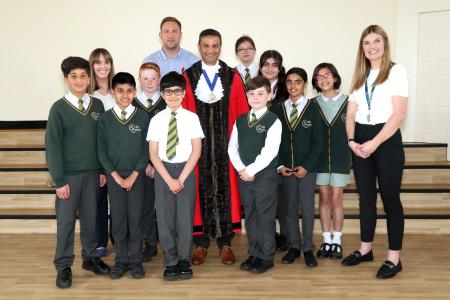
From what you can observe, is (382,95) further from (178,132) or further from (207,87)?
(178,132)

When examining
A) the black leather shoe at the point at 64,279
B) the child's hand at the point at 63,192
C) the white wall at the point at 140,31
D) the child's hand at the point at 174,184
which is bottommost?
the black leather shoe at the point at 64,279

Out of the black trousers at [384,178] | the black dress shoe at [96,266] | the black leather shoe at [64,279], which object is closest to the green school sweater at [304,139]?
the black trousers at [384,178]

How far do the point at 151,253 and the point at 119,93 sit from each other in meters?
1.25

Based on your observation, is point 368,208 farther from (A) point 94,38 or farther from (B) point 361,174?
(A) point 94,38

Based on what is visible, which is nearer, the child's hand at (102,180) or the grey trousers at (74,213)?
the grey trousers at (74,213)

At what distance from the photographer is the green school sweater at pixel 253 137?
298cm

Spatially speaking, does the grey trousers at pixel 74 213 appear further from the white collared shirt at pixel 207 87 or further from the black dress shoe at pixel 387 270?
the black dress shoe at pixel 387 270

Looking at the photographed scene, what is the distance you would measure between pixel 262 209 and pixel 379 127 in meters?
0.93

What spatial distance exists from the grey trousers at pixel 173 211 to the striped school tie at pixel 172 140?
7 cm

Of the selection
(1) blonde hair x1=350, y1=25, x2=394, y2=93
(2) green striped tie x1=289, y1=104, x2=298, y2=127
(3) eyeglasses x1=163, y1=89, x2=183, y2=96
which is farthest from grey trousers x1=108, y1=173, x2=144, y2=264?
(1) blonde hair x1=350, y1=25, x2=394, y2=93

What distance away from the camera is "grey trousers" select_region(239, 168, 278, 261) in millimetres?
3012

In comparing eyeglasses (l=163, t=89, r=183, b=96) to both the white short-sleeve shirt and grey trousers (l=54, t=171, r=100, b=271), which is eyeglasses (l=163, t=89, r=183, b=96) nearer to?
grey trousers (l=54, t=171, r=100, b=271)

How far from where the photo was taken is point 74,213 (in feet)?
9.64

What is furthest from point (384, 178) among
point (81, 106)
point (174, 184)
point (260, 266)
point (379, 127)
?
point (81, 106)
